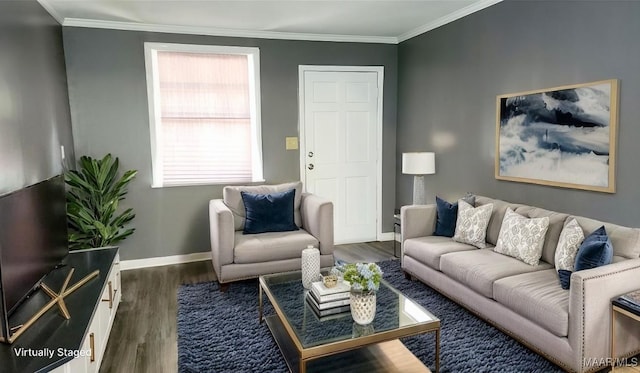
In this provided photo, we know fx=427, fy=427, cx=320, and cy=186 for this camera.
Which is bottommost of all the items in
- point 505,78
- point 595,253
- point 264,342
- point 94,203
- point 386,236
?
point 264,342

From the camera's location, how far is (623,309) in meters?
2.15

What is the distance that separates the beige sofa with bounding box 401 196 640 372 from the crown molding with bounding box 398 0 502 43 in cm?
170

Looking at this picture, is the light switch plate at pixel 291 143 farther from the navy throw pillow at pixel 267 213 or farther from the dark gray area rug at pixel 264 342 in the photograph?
the dark gray area rug at pixel 264 342

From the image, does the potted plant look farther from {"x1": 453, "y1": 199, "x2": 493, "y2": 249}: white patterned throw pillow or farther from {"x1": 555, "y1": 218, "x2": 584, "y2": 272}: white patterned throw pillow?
{"x1": 453, "y1": 199, "x2": 493, "y2": 249}: white patterned throw pillow

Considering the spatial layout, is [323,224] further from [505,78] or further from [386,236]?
[505,78]

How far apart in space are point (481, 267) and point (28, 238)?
265 cm

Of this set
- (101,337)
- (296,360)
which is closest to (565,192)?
(296,360)

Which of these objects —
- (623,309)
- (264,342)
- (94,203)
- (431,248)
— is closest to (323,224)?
(431,248)

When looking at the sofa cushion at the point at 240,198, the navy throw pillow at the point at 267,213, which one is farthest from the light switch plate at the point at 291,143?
the navy throw pillow at the point at 267,213

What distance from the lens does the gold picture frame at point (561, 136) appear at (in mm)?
2754

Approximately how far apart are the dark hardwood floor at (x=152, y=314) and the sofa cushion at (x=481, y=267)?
144 centimetres

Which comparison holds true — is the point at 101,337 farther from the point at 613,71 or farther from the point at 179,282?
the point at 613,71

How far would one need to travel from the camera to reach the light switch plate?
4.78 m

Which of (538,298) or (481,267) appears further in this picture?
(481,267)
